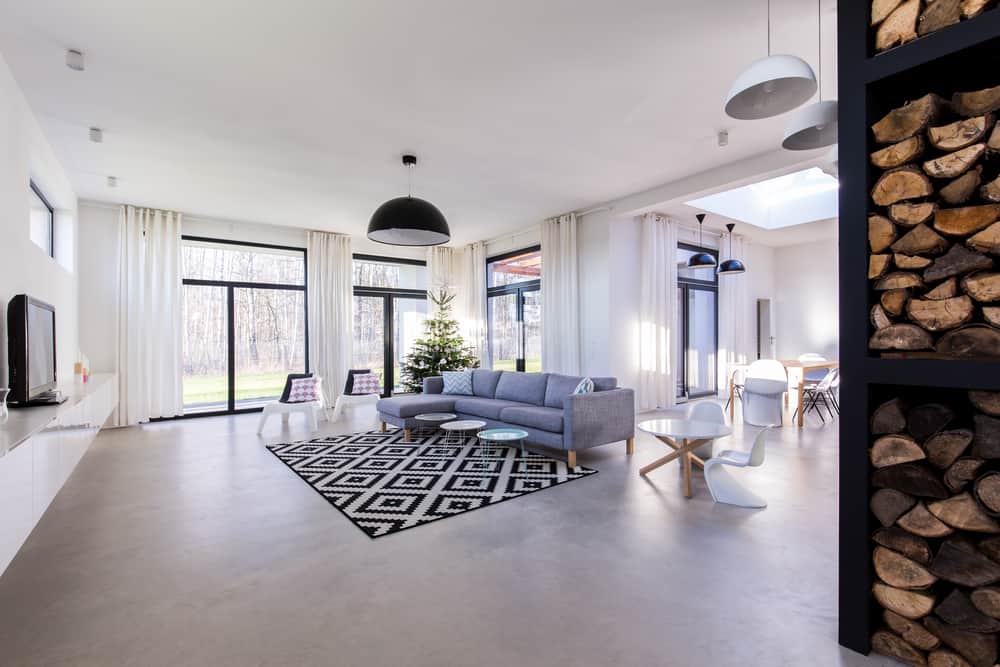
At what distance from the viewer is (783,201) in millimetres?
8445

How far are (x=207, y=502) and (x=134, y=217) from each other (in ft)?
16.4

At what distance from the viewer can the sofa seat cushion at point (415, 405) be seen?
5.47m

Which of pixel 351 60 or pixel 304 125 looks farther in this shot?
pixel 304 125

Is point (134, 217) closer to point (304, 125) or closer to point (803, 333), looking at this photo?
point (304, 125)

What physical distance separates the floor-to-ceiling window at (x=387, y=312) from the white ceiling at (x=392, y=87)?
309 cm

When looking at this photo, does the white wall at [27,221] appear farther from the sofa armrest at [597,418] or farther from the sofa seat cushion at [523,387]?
the sofa seat cushion at [523,387]

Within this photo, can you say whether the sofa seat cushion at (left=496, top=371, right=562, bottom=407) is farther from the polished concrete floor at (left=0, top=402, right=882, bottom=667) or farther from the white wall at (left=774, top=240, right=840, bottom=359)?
the white wall at (left=774, top=240, right=840, bottom=359)

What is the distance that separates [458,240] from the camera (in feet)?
29.3

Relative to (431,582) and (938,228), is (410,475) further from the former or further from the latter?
(938,228)

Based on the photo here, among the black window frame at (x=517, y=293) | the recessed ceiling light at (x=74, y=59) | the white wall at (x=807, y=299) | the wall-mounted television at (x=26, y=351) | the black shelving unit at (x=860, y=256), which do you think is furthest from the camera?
the white wall at (x=807, y=299)

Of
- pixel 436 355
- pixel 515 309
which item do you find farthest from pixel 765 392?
pixel 436 355

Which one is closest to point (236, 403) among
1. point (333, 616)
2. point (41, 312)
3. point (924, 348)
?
point (41, 312)

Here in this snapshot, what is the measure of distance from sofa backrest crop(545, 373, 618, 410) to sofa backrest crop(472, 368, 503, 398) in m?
0.98

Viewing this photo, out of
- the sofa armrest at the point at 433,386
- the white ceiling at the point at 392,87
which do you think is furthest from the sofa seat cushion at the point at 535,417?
the white ceiling at the point at 392,87
